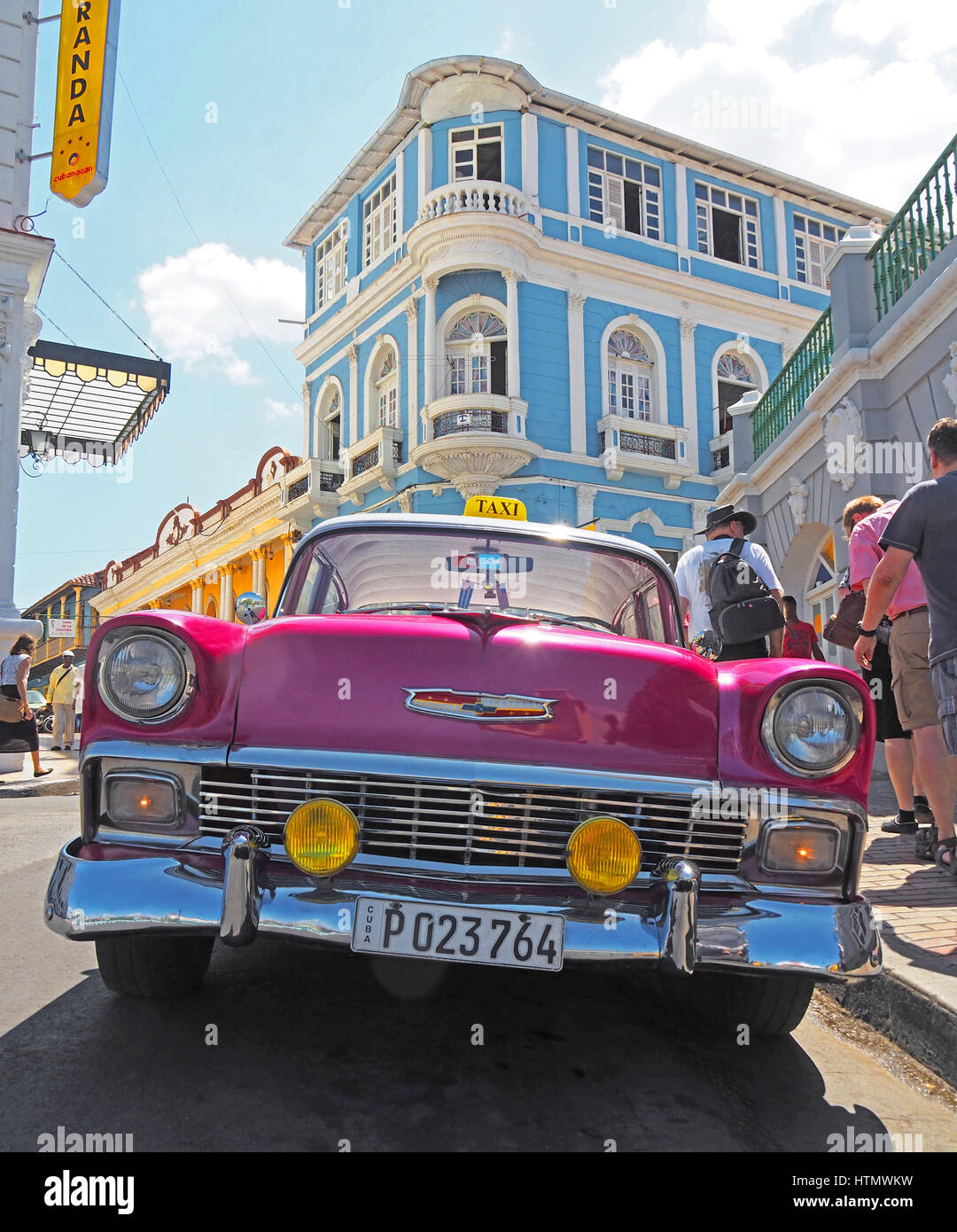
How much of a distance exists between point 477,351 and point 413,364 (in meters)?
1.30

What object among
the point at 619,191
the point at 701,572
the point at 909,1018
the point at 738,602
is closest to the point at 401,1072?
the point at 909,1018

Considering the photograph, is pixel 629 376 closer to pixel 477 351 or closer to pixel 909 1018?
pixel 477 351

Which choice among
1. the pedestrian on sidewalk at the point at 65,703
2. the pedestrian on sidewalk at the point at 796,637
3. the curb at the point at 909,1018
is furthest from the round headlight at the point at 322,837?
the pedestrian on sidewalk at the point at 65,703

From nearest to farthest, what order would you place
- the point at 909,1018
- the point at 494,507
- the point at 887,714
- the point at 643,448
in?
the point at 909,1018 < the point at 887,714 < the point at 494,507 < the point at 643,448

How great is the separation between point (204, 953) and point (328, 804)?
30.0 inches

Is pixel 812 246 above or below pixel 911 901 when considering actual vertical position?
above

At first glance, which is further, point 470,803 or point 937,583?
point 937,583

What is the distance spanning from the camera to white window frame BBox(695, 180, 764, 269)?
20.2 m

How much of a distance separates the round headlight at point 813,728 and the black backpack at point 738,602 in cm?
248

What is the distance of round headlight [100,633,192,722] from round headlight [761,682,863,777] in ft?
4.54

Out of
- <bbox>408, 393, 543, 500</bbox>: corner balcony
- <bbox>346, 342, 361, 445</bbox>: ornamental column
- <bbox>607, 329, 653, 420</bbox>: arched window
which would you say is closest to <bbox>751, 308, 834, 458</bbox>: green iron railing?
<bbox>408, 393, 543, 500</bbox>: corner balcony

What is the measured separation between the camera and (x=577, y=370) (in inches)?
715

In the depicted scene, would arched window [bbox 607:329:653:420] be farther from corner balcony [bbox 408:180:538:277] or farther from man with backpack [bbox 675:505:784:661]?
man with backpack [bbox 675:505:784:661]

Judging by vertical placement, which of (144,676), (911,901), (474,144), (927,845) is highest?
(474,144)
